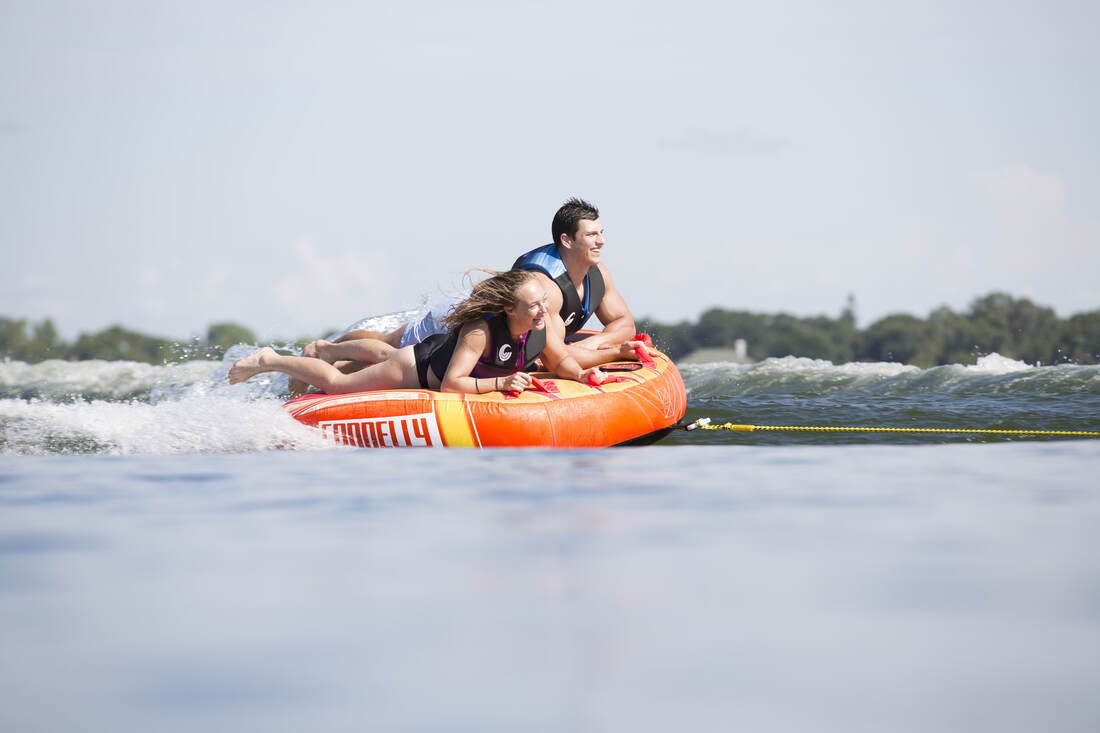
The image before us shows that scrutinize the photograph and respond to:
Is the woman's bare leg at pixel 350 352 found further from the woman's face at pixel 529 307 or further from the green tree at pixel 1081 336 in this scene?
the green tree at pixel 1081 336

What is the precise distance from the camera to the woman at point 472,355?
573 centimetres

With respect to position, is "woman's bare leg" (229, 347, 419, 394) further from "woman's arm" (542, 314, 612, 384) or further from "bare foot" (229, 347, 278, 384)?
"woman's arm" (542, 314, 612, 384)

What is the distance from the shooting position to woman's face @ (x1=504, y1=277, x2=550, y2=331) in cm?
564

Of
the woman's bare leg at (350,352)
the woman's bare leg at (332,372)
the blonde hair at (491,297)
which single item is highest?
the blonde hair at (491,297)

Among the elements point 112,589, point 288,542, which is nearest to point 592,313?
point 288,542

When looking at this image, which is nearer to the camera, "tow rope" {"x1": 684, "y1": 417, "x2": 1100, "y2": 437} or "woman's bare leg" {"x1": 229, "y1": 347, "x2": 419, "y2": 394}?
"woman's bare leg" {"x1": 229, "y1": 347, "x2": 419, "y2": 394}

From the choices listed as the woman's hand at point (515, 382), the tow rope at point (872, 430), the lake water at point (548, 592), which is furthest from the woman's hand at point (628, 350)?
the lake water at point (548, 592)

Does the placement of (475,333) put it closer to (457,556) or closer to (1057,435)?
(457,556)

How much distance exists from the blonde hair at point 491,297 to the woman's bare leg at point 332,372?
0.52 metres

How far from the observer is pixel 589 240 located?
20.9ft

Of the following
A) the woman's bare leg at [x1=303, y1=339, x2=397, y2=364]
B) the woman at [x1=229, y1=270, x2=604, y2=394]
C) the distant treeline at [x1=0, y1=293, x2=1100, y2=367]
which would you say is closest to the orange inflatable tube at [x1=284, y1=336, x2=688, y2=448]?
the woman at [x1=229, y1=270, x2=604, y2=394]

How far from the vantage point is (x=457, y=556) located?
298cm

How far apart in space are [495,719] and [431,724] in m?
0.11

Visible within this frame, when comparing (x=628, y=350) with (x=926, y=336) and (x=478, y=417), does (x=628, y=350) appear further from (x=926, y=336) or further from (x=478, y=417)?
(x=926, y=336)
